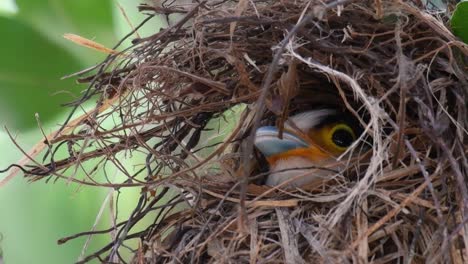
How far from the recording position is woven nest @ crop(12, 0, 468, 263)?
0.83 meters

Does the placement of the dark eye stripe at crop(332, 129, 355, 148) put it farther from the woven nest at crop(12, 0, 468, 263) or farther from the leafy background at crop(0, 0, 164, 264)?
the leafy background at crop(0, 0, 164, 264)

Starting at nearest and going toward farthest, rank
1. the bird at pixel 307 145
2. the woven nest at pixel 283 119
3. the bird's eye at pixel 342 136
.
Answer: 1. the woven nest at pixel 283 119
2. the bird at pixel 307 145
3. the bird's eye at pixel 342 136

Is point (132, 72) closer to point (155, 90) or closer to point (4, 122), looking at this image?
point (155, 90)

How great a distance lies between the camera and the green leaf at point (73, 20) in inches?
54.4

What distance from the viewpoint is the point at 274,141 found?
3.39 ft

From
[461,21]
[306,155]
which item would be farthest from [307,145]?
[461,21]

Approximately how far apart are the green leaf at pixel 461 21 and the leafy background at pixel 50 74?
23.3 inches

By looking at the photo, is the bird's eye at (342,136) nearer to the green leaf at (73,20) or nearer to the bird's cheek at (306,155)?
the bird's cheek at (306,155)

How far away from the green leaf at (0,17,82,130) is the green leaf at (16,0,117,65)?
17 mm

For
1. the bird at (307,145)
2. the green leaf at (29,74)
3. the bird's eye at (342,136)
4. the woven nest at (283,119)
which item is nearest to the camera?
the woven nest at (283,119)

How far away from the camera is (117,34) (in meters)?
1.41

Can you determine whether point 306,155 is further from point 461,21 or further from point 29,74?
point 29,74

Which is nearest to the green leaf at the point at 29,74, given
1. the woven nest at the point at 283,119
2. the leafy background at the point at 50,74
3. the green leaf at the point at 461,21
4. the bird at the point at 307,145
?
the leafy background at the point at 50,74

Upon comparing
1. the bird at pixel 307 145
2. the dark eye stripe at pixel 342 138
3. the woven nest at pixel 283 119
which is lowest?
the dark eye stripe at pixel 342 138
